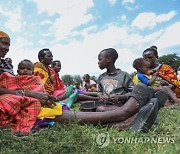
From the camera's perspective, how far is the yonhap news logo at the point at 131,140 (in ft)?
7.55

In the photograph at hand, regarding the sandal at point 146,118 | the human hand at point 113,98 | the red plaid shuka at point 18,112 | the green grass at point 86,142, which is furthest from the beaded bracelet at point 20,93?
the human hand at point 113,98

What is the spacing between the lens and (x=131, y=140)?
7.86ft

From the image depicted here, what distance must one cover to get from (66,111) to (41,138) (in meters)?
0.56

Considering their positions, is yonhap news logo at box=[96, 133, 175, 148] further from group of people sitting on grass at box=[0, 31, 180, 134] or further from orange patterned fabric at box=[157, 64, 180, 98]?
orange patterned fabric at box=[157, 64, 180, 98]

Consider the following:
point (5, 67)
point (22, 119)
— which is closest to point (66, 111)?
point (22, 119)

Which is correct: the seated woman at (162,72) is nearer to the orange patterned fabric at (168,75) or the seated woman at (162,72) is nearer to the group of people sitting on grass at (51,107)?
the orange patterned fabric at (168,75)

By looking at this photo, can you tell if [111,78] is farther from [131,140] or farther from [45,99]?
[131,140]

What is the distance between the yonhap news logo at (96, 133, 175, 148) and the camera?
2.30m

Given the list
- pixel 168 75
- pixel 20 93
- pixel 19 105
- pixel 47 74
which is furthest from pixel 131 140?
pixel 168 75

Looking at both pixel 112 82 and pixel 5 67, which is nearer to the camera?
pixel 5 67

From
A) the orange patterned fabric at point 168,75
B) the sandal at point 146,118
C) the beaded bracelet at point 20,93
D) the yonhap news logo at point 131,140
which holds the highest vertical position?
the orange patterned fabric at point 168,75

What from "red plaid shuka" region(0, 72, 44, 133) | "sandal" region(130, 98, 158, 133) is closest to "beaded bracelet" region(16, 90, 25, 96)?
"red plaid shuka" region(0, 72, 44, 133)

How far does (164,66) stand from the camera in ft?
20.5

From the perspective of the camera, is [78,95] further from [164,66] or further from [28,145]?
[28,145]
